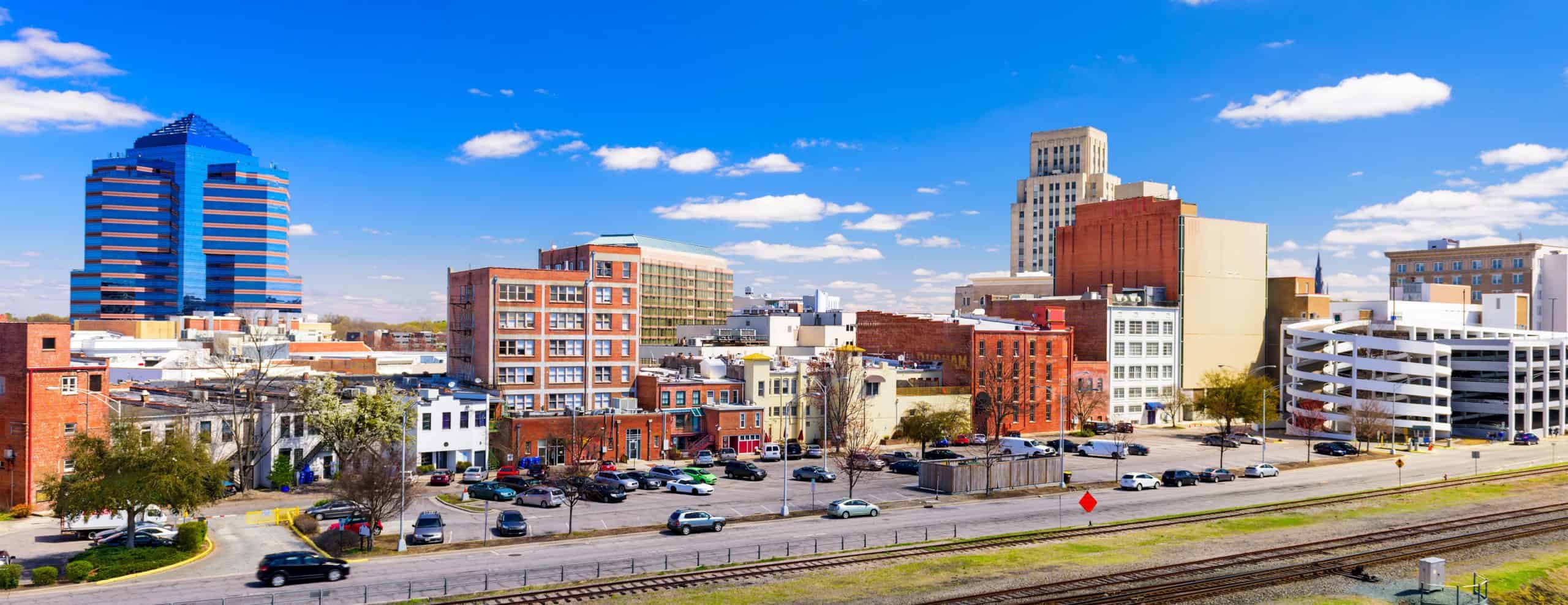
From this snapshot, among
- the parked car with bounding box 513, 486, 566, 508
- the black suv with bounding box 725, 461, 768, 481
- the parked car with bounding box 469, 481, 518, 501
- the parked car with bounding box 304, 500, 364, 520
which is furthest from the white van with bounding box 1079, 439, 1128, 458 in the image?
the parked car with bounding box 304, 500, 364, 520

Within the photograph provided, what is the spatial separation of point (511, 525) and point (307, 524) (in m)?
11.6

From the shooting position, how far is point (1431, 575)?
42.3 m

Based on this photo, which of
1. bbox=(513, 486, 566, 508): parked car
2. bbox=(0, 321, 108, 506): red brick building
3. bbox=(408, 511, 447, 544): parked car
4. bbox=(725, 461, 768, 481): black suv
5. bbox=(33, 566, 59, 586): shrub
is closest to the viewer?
bbox=(33, 566, 59, 586): shrub

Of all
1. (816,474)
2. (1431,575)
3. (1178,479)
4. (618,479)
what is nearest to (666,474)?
(618,479)

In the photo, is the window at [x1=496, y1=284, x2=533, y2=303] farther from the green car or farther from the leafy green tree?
the leafy green tree

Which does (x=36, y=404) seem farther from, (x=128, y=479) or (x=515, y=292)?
(x=515, y=292)

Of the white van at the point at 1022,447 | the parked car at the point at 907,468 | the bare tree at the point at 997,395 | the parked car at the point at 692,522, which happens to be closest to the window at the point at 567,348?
the parked car at the point at 907,468

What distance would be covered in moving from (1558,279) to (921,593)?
18876 centimetres

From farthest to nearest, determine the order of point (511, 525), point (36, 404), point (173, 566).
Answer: point (36, 404) → point (511, 525) → point (173, 566)

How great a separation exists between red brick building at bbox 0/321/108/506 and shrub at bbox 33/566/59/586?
20.1m

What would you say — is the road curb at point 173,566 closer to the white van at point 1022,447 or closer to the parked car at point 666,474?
the parked car at point 666,474

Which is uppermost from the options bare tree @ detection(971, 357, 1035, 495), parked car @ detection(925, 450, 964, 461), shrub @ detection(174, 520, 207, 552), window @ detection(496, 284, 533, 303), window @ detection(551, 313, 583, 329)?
window @ detection(496, 284, 533, 303)

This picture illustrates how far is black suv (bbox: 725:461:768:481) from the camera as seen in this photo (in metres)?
77.9

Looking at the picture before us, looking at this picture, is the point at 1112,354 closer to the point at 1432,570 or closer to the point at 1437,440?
the point at 1437,440
